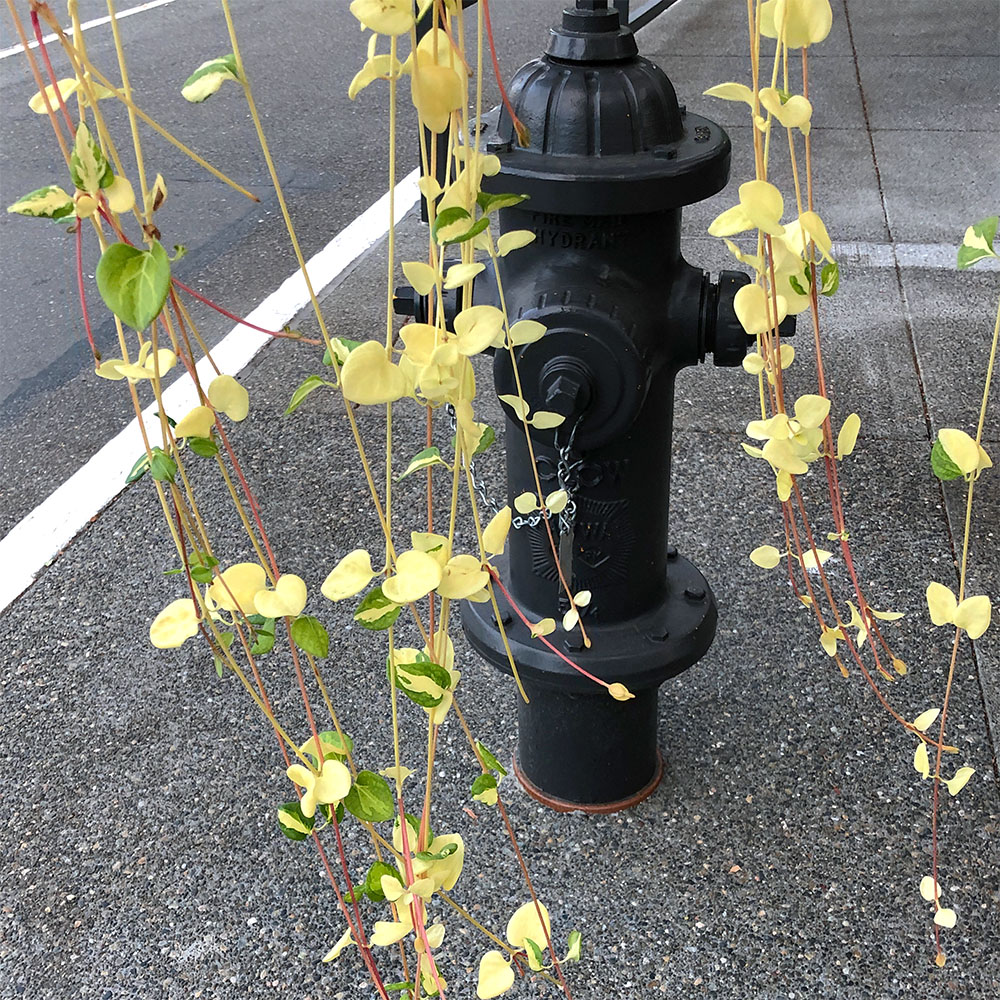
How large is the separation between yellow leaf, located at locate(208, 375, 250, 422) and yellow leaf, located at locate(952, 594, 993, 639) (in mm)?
800

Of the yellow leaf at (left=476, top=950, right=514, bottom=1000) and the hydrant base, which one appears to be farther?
the hydrant base

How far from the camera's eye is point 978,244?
3.03ft

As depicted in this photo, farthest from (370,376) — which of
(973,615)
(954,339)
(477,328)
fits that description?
(954,339)

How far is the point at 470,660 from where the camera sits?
251 cm

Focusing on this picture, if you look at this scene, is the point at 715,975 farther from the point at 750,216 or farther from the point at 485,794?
the point at 750,216

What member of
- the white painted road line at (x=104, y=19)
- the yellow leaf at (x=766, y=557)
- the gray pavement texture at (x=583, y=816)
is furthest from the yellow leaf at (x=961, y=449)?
the white painted road line at (x=104, y=19)

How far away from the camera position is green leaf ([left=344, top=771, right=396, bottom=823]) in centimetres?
100

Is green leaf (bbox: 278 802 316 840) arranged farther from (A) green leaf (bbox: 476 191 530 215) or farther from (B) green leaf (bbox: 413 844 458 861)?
(A) green leaf (bbox: 476 191 530 215)

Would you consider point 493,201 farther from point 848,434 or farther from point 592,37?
point 592,37

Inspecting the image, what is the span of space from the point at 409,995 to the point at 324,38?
8405 millimetres

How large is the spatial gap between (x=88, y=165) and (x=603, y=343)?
92 cm

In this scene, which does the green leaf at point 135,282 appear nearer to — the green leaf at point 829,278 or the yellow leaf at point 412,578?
the yellow leaf at point 412,578

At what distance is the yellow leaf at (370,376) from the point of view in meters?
0.79

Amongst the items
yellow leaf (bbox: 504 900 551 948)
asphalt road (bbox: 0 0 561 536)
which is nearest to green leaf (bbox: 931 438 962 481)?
yellow leaf (bbox: 504 900 551 948)
